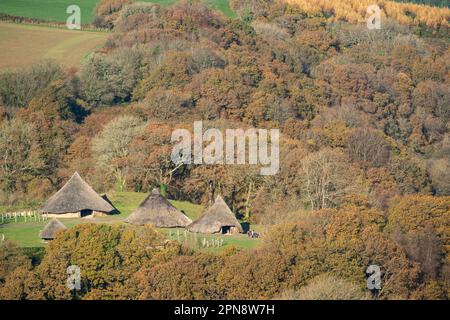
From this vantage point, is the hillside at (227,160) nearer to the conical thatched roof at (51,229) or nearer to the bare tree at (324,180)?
the bare tree at (324,180)

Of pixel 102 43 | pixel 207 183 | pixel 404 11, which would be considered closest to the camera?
pixel 207 183

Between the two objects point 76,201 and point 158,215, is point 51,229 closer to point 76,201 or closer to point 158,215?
point 76,201

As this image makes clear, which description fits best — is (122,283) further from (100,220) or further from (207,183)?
(207,183)

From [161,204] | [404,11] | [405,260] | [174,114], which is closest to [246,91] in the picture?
[174,114]

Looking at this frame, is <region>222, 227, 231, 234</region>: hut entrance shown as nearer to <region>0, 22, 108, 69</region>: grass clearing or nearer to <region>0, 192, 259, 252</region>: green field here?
<region>0, 192, 259, 252</region>: green field
